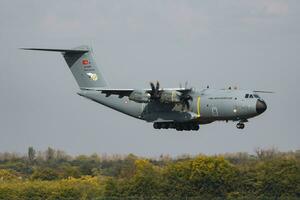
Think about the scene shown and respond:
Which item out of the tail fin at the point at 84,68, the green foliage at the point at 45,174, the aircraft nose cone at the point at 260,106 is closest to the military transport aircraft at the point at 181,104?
the aircraft nose cone at the point at 260,106

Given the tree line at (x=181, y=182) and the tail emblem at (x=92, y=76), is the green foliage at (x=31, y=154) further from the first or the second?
the tail emblem at (x=92, y=76)

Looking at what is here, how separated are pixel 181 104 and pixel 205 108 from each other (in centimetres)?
157

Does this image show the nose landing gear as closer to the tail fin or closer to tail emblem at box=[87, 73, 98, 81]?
the tail fin

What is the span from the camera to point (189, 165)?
7544 centimetres

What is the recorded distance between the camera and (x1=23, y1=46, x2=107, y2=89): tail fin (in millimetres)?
63250

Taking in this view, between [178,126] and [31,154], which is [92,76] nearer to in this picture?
[178,126]

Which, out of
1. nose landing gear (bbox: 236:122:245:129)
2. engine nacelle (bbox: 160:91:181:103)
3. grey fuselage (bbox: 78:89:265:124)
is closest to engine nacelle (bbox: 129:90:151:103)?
engine nacelle (bbox: 160:91:181:103)

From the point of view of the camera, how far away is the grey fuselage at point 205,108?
56844mm

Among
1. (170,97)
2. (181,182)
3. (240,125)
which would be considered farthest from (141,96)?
(181,182)

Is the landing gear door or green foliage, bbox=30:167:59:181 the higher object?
the landing gear door

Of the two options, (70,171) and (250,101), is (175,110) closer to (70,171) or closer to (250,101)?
(250,101)

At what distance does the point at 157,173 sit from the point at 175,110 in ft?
52.0

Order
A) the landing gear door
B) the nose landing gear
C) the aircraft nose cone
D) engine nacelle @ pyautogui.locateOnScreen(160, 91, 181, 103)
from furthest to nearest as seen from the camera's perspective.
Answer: engine nacelle @ pyautogui.locateOnScreen(160, 91, 181, 103) → the nose landing gear → the landing gear door → the aircraft nose cone

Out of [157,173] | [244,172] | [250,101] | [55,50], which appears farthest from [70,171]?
[250,101]
